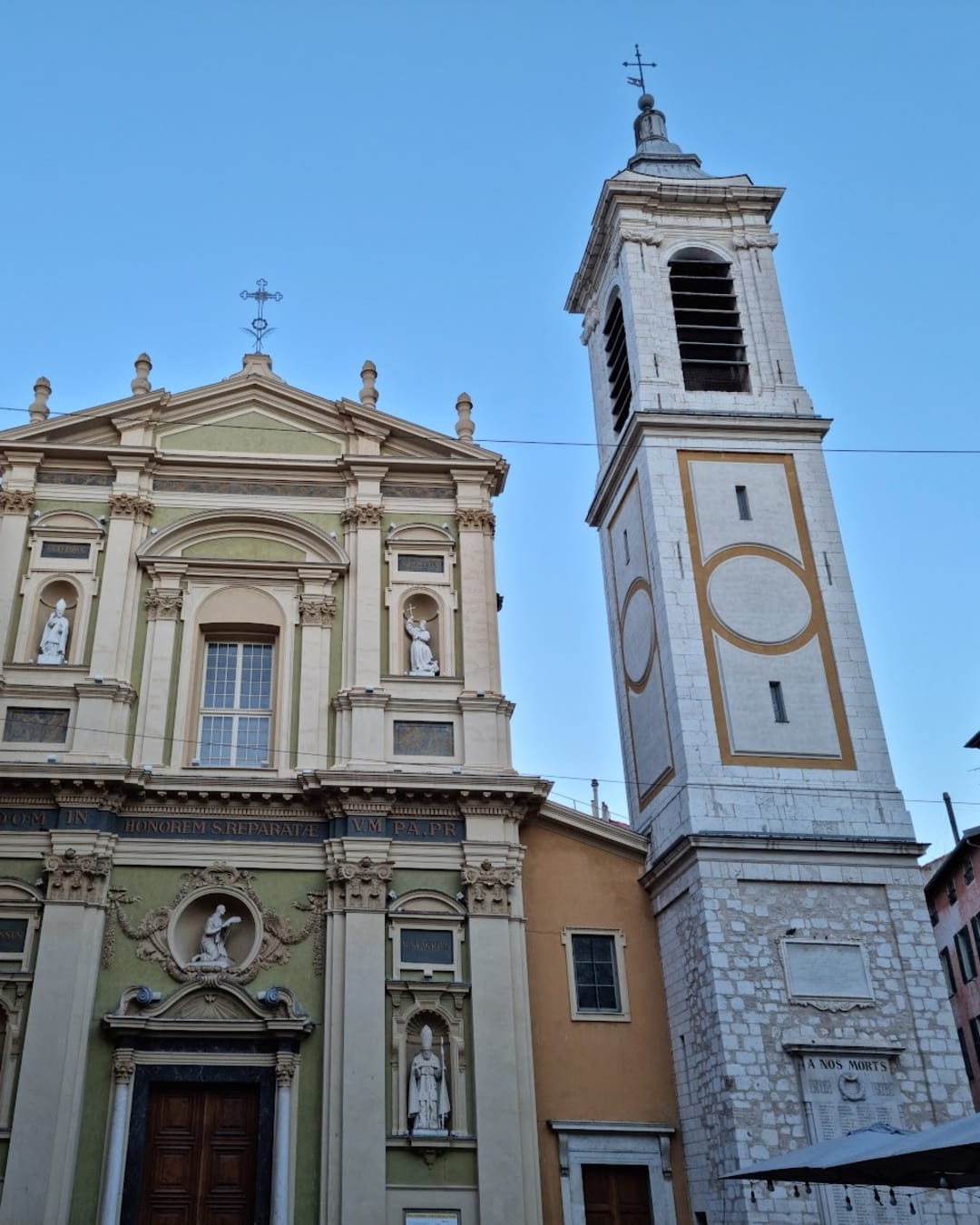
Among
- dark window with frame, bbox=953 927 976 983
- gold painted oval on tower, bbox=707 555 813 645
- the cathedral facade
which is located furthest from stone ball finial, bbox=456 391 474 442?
dark window with frame, bbox=953 927 976 983

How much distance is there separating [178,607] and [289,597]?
160 cm

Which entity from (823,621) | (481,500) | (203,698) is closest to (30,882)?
(203,698)

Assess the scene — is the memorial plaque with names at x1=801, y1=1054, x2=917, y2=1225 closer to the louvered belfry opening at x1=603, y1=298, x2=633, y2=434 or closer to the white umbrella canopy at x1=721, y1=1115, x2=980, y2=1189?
the white umbrella canopy at x1=721, y1=1115, x2=980, y2=1189

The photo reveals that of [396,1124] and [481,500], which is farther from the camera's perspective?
[481,500]

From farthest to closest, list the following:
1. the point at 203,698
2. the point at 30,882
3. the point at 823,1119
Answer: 1. the point at 203,698
2. the point at 30,882
3. the point at 823,1119

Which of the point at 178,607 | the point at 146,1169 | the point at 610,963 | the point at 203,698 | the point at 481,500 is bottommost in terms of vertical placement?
the point at 146,1169

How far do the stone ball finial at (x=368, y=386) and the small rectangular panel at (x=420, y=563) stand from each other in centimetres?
282

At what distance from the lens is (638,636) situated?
67.6ft

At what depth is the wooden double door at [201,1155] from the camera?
50.5 feet

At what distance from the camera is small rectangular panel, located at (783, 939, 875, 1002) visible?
53.3 feet

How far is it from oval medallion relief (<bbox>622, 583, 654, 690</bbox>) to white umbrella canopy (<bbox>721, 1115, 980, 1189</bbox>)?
28.2 ft

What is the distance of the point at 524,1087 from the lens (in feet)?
53.2

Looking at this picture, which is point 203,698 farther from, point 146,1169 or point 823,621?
point 823,621

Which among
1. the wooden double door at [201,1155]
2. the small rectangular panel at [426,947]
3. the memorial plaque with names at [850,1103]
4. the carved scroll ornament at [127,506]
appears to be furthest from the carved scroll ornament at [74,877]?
the memorial plaque with names at [850,1103]
